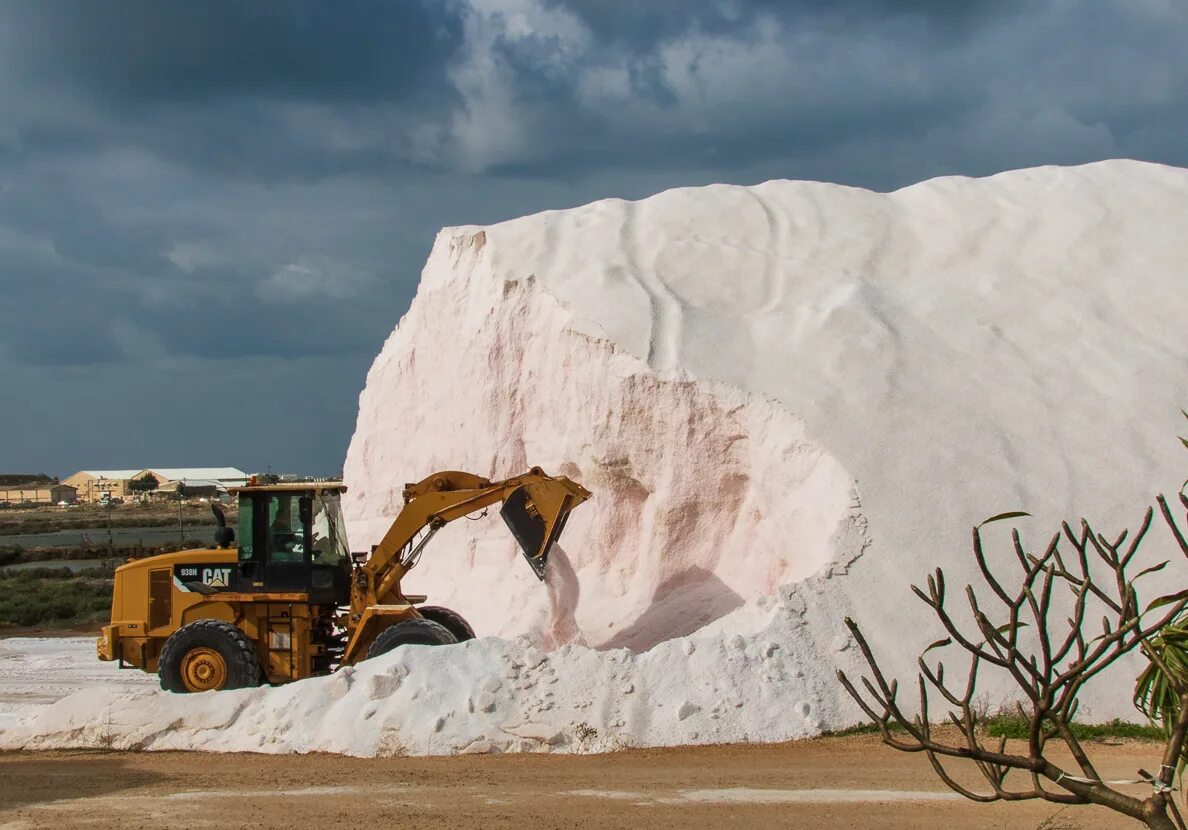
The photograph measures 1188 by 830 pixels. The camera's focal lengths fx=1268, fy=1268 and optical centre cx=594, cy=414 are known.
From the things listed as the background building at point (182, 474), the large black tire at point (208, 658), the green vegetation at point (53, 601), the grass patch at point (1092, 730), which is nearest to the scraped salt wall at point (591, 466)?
the grass patch at point (1092, 730)

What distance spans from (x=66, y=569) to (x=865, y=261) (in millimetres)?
30958

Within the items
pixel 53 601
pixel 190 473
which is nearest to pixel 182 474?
pixel 190 473

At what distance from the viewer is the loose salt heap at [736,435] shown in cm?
1238

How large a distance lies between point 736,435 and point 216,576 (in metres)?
6.36

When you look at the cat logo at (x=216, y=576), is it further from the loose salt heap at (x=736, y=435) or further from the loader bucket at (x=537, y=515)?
the loader bucket at (x=537, y=515)

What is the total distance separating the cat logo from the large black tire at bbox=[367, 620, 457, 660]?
215 centimetres

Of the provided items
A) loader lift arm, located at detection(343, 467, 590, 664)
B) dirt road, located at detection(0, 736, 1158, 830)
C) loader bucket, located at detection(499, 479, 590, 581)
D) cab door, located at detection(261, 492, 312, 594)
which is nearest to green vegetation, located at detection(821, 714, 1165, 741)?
dirt road, located at detection(0, 736, 1158, 830)

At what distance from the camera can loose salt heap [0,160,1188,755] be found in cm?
1238

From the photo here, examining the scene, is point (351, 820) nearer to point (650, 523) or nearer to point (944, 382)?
point (650, 523)

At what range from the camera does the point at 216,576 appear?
14594 millimetres

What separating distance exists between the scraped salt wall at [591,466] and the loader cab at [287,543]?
289 centimetres

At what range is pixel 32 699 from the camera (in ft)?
54.8

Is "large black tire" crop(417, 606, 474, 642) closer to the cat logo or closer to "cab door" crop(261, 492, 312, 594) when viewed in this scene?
"cab door" crop(261, 492, 312, 594)

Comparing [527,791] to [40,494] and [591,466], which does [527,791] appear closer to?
[591,466]
